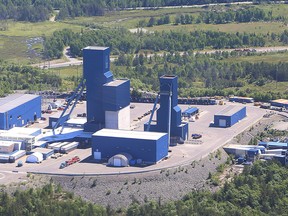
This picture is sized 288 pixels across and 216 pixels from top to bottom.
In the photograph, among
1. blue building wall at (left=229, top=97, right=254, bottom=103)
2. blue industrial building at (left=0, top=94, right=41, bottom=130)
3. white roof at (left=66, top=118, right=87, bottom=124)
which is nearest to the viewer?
blue industrial building at (left=0, top=94, right=41, bottom=130)

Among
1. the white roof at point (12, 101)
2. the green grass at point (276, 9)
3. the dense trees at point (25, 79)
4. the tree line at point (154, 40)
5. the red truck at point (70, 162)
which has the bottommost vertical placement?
the red truck at point (70, 162)

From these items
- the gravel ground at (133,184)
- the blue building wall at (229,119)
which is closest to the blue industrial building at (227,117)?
the blue building wall at (229,119)

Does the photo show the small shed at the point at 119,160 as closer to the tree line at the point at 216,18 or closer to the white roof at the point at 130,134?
the white roof at the point at 130,134

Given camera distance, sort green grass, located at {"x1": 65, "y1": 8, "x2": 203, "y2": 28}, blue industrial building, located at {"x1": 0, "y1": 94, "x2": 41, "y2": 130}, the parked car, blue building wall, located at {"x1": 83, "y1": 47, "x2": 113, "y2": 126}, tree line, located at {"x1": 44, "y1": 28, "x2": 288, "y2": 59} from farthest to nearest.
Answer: green grass, located at {"x1": 65, "y1": 8, "x2": 203, "y2": 28} → tree line, located at {"x1": 44, "y1": 28, "x2": 288, "y2": 59} → blue industrial building, located at {"x1": 0, "y1": 94, "x2": 41, "y2": 130} → the parked car → blue building wall, located at {"x1": 83, "y1": 47, "x2": 113, "y2": 126}

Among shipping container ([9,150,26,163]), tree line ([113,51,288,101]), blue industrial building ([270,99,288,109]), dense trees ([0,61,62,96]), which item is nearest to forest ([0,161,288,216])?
shipping container ([9,150,26,163])

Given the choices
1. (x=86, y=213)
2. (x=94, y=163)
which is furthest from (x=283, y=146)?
(x=86, y=213)

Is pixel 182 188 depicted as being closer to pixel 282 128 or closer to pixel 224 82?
pixel 282 128

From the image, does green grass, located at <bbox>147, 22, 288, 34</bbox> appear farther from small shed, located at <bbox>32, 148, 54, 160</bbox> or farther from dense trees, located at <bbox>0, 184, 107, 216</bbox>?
dense trees, located at <bbox>0, 184, 107, 216</bbox>

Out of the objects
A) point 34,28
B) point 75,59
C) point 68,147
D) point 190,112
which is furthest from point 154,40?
point 68,147
